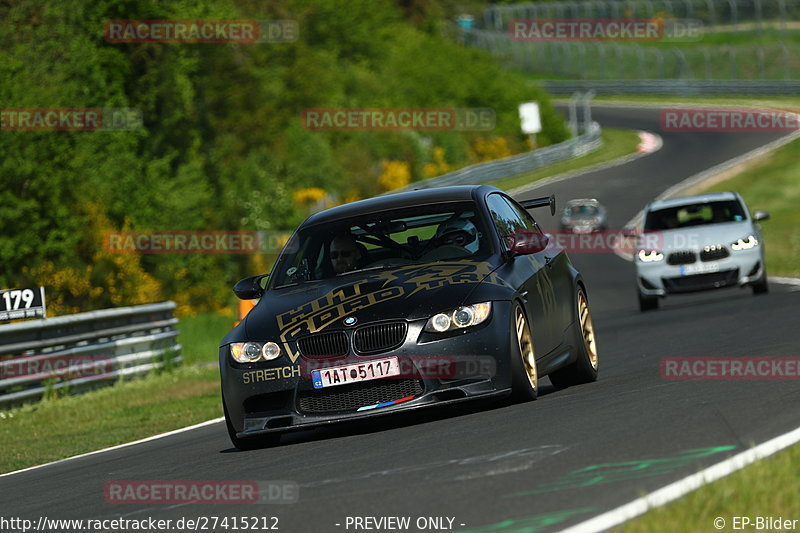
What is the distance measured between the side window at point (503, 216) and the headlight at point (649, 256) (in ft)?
36.9

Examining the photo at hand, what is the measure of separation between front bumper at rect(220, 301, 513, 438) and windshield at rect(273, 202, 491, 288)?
108 cm

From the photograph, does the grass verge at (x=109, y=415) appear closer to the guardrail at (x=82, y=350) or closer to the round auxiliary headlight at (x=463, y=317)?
the guardrail at (x=82, y=350)

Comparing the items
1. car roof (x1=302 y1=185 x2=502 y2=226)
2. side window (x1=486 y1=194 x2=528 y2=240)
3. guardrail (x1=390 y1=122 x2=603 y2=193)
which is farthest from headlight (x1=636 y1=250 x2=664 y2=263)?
guardrail (x1=390 y1=122 x2=603 y2=193)

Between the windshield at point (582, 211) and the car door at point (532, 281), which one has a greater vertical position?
the car door at point (532, 281)

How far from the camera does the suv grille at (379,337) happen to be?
9.09 metres

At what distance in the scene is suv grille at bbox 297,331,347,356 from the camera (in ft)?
30.0

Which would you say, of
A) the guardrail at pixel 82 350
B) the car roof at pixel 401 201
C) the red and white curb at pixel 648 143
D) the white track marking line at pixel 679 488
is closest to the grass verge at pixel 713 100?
the red and white curb at pixel 648 143

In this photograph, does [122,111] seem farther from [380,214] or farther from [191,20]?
[380,214]

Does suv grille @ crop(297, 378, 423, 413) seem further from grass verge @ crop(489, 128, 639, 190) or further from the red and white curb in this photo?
the red and white curb

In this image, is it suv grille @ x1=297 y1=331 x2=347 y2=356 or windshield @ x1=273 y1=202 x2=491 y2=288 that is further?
windshield @ x1=273 y1=202 x2=491 y2=288

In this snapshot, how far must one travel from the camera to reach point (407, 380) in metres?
9.12

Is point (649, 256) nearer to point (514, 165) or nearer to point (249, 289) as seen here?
point (249, 289)

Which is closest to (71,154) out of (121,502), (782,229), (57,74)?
(57,74)

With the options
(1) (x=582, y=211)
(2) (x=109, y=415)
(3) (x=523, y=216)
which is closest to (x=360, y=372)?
(3) (x=523, y=216)
